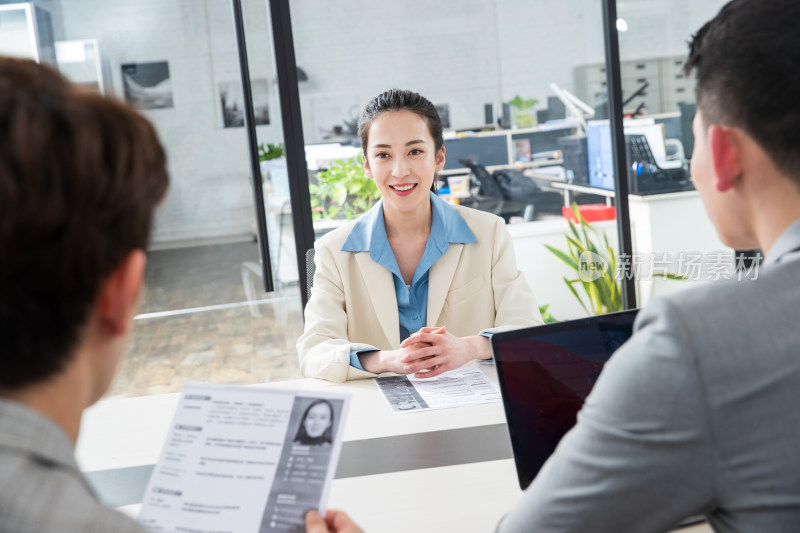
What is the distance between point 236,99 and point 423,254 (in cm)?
187

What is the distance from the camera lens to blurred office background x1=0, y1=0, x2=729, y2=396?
12.3ft

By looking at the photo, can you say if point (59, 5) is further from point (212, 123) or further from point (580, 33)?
point (580, 33)

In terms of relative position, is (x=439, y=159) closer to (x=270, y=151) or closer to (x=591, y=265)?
(x=270, y=151)

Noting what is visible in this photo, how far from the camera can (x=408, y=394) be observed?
193 centimetres

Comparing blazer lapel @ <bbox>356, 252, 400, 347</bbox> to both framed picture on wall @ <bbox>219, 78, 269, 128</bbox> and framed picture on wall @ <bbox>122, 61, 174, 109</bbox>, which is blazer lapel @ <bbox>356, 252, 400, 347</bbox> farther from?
framed picture on wall @ <bbox>122, 61, 174, 109</bbox>

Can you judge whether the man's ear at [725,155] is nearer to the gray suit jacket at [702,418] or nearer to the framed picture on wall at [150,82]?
the gray suit jacket at [702,418]

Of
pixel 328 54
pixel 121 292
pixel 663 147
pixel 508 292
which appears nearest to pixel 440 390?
pixel 508 292

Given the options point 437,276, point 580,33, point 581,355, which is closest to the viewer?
point 581,355

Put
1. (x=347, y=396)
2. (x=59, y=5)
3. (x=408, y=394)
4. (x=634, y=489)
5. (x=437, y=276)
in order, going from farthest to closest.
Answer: (x=59, y=5), (x=437, y=276), (x=408, y=394), (x=347, y=396), (x=634, y=489)

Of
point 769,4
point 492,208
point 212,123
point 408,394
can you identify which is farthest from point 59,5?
point 769,4

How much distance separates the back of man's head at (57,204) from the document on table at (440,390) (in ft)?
3.94

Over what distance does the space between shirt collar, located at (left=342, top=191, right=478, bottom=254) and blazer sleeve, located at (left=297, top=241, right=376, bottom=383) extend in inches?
3.5

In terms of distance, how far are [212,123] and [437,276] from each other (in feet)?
6.51

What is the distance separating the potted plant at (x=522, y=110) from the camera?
4043 millimetres
